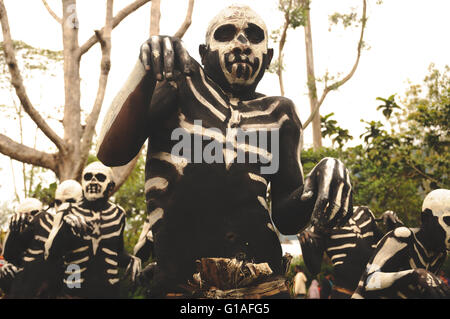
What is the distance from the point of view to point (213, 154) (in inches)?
92.6

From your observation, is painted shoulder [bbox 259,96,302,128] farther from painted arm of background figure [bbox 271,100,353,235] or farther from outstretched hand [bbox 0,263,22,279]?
outstretched hand [bbox 0,263,22,279]

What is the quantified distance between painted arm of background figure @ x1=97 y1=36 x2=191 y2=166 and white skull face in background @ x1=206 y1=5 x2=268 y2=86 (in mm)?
310

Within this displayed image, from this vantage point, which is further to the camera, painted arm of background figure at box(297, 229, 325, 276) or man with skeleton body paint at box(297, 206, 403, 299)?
man with skeleton body paint at box(297, 206, 403, 299)

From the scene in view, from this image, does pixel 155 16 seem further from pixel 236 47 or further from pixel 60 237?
pixel 236 47

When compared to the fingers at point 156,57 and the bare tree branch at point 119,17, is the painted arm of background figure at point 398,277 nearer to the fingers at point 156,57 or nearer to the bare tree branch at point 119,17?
the fingers at point 156,57

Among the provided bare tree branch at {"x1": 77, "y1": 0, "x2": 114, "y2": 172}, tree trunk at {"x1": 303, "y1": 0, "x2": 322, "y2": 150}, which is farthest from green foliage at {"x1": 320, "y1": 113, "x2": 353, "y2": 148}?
bare tree branch at {"x1": 77, "y1": 0, "x2": 114, "y2": 172}

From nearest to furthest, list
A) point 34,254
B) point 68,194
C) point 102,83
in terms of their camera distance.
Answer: point 34,254 < point 68,194 < point 102,83

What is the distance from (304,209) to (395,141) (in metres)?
10.8

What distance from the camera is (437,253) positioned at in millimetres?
4695

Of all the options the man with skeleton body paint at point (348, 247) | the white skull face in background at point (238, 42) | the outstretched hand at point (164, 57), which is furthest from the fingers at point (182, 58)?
the man with skeleton body paint at point (348, 247)

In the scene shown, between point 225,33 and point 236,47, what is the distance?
0.38 ft

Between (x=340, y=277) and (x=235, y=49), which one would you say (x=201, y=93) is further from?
(x=340, y=277)

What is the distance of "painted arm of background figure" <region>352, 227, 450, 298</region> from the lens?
382cm

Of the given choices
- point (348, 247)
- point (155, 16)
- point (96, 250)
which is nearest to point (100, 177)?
point (96, 250)
